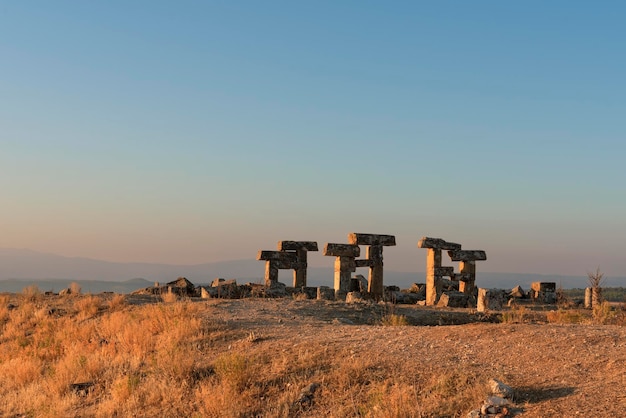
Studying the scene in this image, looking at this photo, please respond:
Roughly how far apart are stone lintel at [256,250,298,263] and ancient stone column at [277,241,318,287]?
248mm

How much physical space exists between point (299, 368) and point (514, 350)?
363cm

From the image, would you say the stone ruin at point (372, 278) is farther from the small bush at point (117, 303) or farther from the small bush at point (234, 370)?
the small bush at point (234, 370)

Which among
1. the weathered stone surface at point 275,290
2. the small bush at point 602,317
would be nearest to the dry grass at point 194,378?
the small bush at point 602,317

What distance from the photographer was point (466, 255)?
28656 millimetres

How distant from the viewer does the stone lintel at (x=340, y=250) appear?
25.8 meters

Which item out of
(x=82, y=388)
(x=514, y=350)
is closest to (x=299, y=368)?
(x=514, y=350)

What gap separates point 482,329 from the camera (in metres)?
12.1

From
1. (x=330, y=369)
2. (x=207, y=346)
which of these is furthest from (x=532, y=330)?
(x=207, y=346)

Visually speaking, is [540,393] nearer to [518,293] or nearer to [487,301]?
[487,301]

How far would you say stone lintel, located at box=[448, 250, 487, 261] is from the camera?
28.6m

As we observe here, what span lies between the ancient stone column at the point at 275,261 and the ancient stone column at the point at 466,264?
24.7 feet

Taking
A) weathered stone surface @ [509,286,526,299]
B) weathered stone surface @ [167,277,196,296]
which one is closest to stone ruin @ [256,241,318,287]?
weathered stone surface @ [167,277,196,296]

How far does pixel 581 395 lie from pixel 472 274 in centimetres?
2130

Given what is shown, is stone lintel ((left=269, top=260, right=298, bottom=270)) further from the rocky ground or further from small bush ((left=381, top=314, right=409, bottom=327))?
small bush ((left=381, top=314, right=409, bottom=327))
